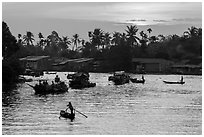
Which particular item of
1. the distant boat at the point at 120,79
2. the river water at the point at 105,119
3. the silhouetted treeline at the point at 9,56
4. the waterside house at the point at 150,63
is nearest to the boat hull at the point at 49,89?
the silhouetted treeline at the point at 9,56

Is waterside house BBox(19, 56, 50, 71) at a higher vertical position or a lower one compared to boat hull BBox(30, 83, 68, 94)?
higher

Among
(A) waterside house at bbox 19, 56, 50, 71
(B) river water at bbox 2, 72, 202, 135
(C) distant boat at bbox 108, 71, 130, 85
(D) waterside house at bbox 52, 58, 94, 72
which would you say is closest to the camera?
(B) river water at bbox 2, 72, 202, 135

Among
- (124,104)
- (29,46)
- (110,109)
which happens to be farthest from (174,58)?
(29,46)

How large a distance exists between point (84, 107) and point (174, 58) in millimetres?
15180

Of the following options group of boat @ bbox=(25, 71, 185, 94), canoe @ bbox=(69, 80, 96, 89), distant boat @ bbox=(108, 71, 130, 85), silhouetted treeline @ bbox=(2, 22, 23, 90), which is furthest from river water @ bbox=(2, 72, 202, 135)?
distant boat @ bbox=(108, 71, 130, 85)

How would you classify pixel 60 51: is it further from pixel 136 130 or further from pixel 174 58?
pixel 174 58

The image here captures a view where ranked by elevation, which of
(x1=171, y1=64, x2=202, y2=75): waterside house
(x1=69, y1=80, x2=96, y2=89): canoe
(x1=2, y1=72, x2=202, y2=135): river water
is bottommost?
(x1=2, y1=72, x2=202, y2=135): river water

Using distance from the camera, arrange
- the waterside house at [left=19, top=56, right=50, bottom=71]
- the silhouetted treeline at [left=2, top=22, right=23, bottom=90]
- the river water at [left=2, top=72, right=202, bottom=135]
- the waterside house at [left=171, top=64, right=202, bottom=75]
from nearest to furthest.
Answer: the waterside house at [left=171, top=64, right=202, bottom=75], the river water at [left=2, top=72, right=202, bottom=135], the silhouetted treeline at [left=2, top=22, right=23, bottom=90], the waterside house at [left=19, top=56, right=50, bottom=71]

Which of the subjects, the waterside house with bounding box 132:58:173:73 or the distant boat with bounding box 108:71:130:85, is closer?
the waterside house with bounding box 132:58:173:73

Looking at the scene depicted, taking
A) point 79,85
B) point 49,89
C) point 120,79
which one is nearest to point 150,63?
point 49,89

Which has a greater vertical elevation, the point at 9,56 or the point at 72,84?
the point at 9,56

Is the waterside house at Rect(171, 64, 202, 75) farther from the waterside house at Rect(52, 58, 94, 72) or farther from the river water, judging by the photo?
the waterside house at Rect(52, 58, 94, 72)

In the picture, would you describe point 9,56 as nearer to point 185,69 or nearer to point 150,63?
point 150,63

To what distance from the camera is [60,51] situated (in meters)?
66.3
